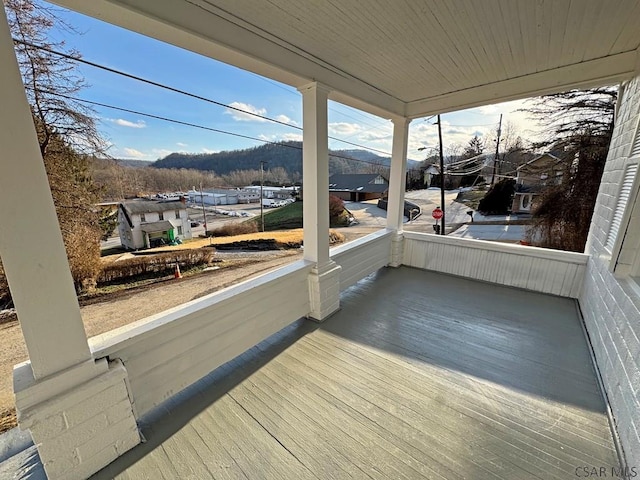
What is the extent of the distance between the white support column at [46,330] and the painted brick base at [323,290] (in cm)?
160

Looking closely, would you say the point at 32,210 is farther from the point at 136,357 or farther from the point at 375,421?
the point at 375,421

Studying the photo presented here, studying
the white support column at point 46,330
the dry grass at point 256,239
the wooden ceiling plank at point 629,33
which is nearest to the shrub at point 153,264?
the dry grass at point 256,239

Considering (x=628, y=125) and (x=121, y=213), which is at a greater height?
(x=628, y=125)

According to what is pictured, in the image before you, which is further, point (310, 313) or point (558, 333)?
point (310, 313)

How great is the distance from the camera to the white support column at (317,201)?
222 cm

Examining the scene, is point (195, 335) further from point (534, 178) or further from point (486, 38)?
point (534, 178)

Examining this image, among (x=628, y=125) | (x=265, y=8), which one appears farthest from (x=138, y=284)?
(x=628, y=125)

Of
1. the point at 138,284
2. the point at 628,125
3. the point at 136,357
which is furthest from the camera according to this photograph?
the point at 138,284

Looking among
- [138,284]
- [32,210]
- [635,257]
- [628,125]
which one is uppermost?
[628,125]

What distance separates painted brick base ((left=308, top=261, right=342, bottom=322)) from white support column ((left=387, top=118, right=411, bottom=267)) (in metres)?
1.71

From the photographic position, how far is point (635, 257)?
1.72m

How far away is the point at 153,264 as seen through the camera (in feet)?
8.42

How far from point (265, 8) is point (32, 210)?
1553 millimetres

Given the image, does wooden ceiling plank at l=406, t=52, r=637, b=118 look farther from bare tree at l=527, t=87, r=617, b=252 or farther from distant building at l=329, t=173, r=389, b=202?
distant building at l=329, t=173, r=389, b=202
